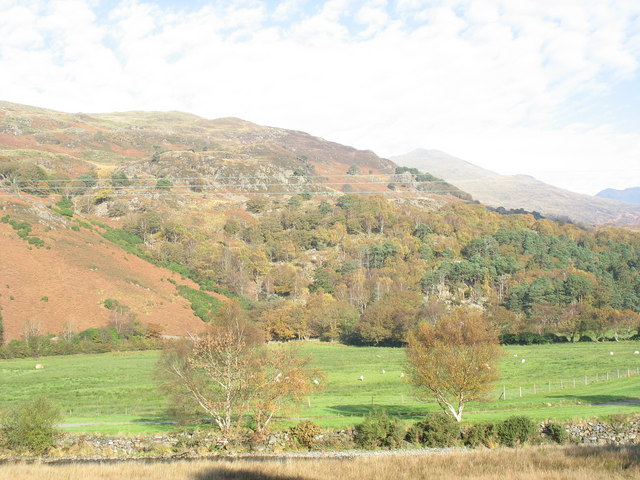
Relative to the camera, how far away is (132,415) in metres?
37.7

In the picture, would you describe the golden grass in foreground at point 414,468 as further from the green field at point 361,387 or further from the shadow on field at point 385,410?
the shadow on field at point 385,410

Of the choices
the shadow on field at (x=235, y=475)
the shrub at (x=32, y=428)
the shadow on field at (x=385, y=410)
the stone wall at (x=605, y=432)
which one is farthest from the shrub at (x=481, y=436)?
the shrub at (x=32, y=428)

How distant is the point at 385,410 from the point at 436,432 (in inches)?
277

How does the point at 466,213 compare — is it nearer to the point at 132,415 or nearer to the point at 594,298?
the point at 594,298

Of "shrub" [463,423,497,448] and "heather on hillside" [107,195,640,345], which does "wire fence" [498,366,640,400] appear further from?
"heather on hillside" [107,195,640,345]

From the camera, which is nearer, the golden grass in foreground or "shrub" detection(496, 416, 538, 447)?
the golden grass in foreground

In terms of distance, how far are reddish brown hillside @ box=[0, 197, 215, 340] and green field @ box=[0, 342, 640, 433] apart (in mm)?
10650

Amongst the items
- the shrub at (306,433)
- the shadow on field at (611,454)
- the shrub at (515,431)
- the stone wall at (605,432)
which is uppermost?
the shadow on field at (611,454)

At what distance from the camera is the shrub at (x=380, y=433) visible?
28.2 m

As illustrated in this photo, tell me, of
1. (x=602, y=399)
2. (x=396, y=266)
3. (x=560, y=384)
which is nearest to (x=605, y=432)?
(x=602, y=399)

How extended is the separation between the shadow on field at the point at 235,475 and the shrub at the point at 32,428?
12564 mm

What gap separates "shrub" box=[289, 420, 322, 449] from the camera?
2930cm

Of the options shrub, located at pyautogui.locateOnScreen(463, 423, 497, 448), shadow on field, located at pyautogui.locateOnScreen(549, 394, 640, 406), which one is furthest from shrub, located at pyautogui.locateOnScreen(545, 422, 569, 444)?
shadow on field, located at pyautogui.locateOnScreen(549, 394, 640, 406)

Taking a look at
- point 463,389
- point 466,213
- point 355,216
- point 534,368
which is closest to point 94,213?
point 355,216
